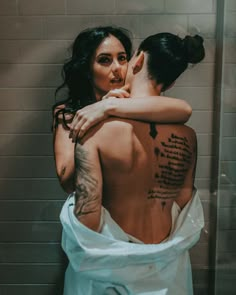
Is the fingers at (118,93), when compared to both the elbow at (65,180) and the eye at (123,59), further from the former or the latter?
the elbow at (65,180)

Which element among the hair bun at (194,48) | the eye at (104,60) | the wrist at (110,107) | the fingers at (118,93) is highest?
the hair bun at (194,48)

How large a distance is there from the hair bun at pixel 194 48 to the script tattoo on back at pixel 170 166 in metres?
0.23

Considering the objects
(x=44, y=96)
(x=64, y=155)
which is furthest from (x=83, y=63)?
(x=64, y=155)

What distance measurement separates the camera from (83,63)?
124 cm

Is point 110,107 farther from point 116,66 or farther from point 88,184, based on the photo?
point 88,184

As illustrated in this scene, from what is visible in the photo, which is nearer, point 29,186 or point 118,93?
point 118,93

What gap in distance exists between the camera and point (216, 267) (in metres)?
1.49

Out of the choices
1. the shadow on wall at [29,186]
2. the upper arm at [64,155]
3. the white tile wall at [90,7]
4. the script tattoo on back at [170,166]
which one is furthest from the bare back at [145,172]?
the white tile wall at [90,7]

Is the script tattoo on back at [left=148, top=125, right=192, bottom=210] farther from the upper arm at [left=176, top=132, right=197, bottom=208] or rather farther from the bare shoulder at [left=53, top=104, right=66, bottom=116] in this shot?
the bare shoulder at [left=53, top=104, right=66, bottom=116]

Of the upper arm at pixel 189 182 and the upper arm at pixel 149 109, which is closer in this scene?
the upper arm at pixel 149 109

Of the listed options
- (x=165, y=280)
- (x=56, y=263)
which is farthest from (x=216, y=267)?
(x=56, y=263)

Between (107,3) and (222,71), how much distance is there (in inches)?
16.0

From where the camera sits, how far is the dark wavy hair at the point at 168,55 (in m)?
1.21

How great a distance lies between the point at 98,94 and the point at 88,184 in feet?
0.84
